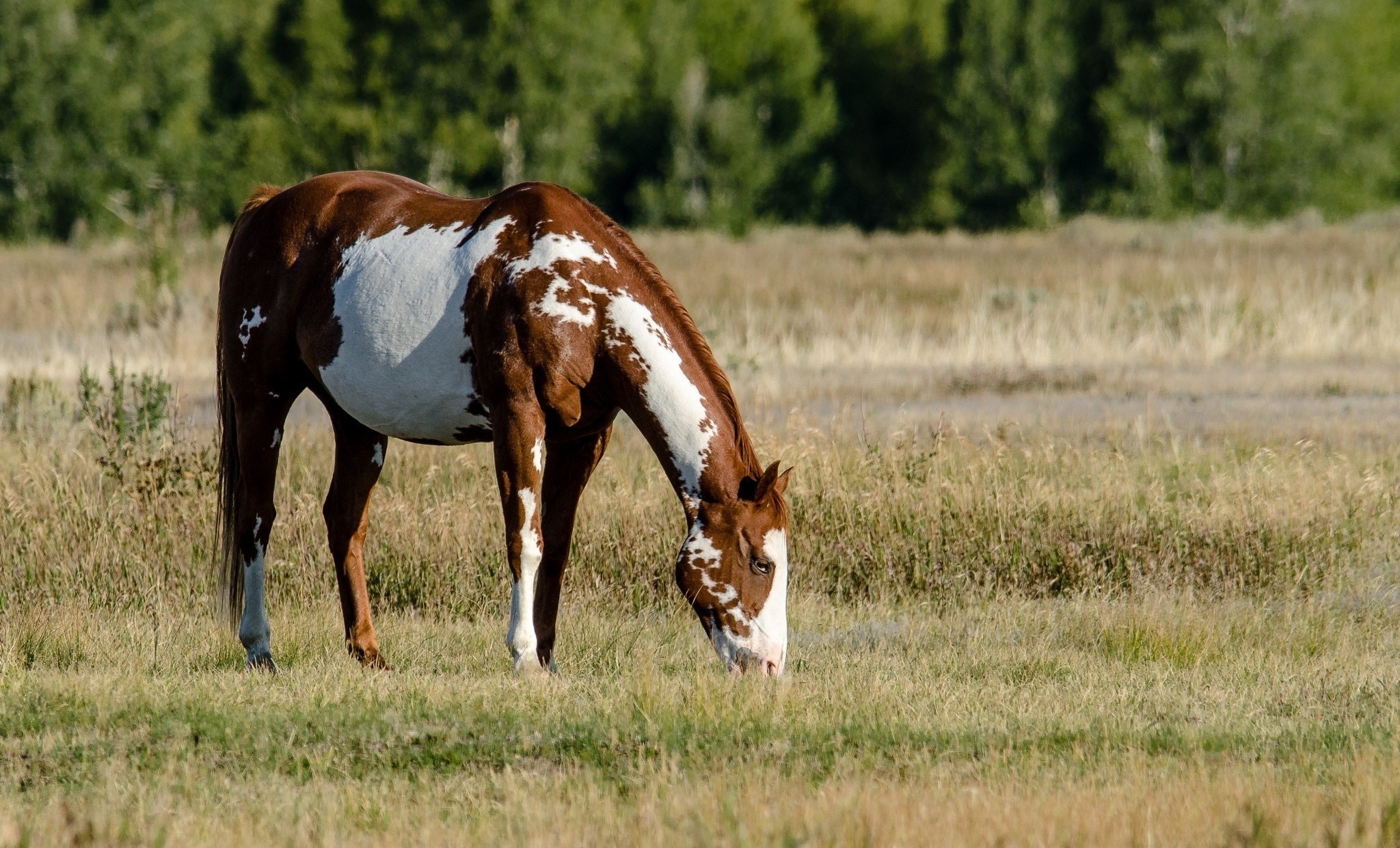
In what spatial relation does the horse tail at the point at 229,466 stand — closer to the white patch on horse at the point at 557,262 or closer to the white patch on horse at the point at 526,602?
the white patch on horse at the point at 526,602

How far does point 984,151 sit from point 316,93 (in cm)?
2170

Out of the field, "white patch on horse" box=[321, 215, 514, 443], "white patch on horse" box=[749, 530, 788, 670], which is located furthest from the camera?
"white patch on horse" box=[321, 215, 514, 443]

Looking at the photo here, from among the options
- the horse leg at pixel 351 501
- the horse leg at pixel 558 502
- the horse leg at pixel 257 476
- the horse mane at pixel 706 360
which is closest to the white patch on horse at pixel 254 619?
the horse leg at pixel 257 476

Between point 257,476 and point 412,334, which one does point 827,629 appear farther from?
point 257,476

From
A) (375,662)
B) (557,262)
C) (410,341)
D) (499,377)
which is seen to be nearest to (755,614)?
(499,377)

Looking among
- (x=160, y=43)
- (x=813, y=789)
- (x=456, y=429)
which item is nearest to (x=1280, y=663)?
(x=813, y=789)

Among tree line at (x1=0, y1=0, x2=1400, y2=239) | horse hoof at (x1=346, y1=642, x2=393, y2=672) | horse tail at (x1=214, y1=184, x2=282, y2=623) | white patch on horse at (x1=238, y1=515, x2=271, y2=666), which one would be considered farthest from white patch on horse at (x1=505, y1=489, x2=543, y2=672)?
tree line at (x1=0, y1=0, x2=1400, y2=239)

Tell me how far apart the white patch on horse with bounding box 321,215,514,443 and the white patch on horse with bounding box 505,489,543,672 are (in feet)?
1.80

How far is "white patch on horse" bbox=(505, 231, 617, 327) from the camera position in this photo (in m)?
7.00

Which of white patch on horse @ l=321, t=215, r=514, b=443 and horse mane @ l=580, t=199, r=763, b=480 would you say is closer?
horse mane @ l=580, t=199, r=763, b=480

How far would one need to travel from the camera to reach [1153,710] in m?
6.63

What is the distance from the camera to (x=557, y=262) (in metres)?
7.10

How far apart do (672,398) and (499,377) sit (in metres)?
0.75

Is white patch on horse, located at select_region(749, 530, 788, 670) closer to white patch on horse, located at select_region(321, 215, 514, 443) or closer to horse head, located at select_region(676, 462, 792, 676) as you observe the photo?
horse head, located at select_region(676, 462, 792, 676)
